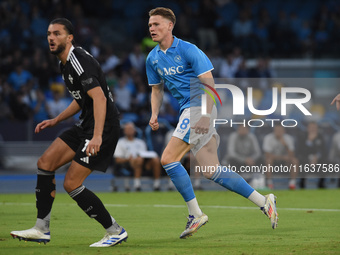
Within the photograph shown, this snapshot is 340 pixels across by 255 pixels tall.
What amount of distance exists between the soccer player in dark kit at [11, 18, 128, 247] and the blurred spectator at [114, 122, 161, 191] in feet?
30.1

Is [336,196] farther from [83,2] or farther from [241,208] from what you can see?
[83,2]

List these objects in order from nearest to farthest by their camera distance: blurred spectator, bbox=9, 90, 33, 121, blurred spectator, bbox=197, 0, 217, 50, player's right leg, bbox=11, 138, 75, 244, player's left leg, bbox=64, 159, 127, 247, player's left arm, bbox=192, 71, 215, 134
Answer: player's left leg, bbox=64, 159, 127, 247
player's right leg, bbox=11, 138, 75, 244
player's left arm, bbox=192, 71, 215, 134
blurred spectator, bbox=9, 90, 33, 121
blurred spectator, bbox=197, 0, 217, 50

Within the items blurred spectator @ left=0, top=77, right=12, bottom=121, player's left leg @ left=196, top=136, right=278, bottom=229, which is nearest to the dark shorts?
player's left leg @ left=196, top=136, right=278, bottom=229

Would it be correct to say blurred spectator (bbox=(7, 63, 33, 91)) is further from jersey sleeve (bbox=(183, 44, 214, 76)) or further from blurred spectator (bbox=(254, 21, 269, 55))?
jersey sleeve (bbox=(183, 44, 214, 76))

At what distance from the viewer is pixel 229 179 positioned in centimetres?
797

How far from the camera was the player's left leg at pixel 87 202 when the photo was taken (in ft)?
22.6

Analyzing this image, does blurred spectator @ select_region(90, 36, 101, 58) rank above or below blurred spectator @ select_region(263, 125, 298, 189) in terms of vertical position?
above

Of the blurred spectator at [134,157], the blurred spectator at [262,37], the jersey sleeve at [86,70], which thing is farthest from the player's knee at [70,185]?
the blurred spectator at [262,37]

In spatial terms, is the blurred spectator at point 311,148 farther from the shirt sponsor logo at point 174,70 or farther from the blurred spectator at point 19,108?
the shirt sponsor logo at point 174,70

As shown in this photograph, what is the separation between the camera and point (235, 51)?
22578 millimetres

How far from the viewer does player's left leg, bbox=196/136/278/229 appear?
314 inches

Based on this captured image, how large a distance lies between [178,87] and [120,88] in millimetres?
11986

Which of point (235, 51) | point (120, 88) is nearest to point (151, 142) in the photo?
point (120, 88)

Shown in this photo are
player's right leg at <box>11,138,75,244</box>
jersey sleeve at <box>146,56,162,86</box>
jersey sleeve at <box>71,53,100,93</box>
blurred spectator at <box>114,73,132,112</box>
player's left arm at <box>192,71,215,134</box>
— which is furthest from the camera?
blurred spectator at <box>114,73,132,112</box>
